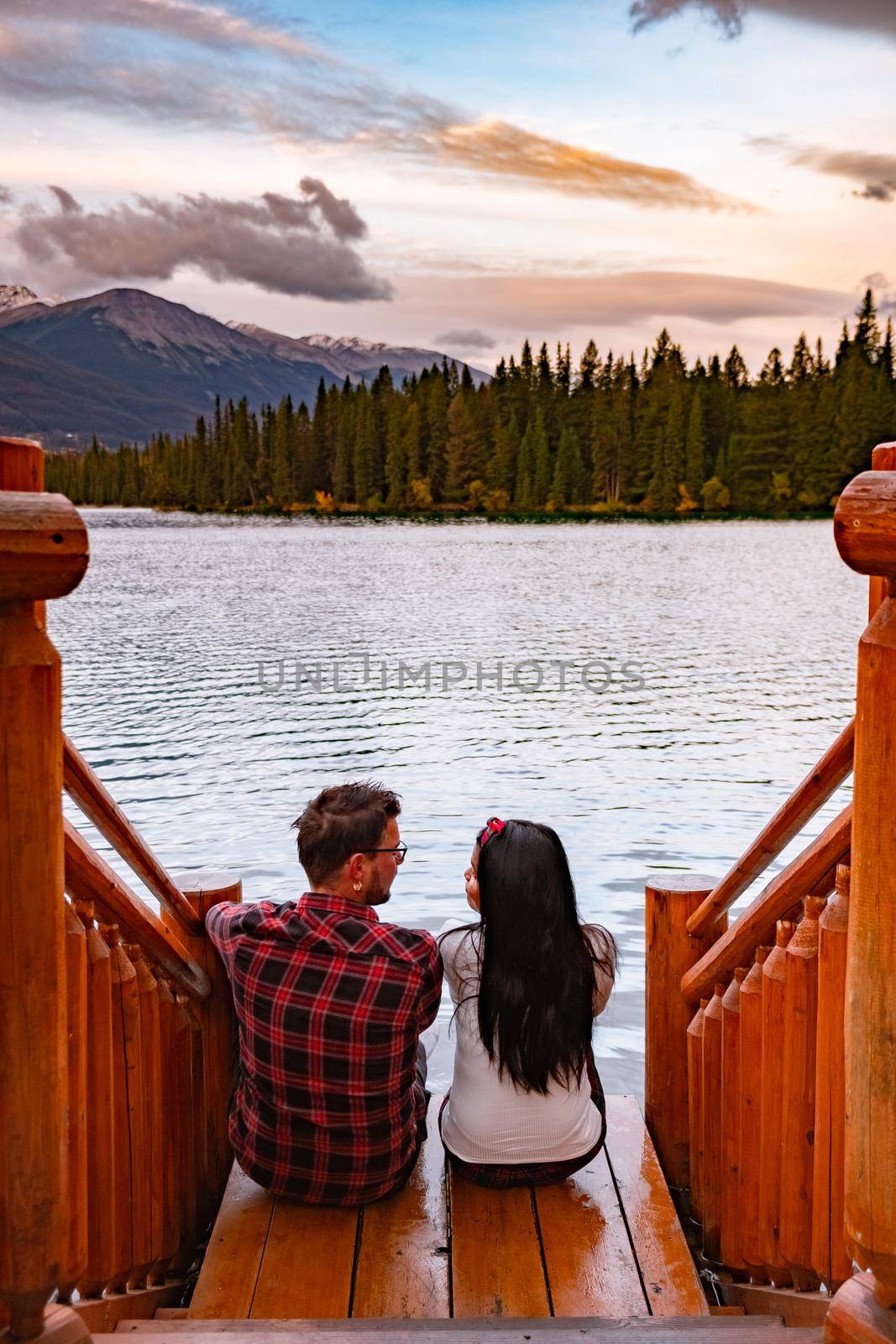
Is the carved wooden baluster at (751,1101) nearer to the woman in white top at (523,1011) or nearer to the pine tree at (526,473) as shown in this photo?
the woman in white top at (523,1011)

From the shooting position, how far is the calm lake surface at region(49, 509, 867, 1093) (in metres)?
9.07

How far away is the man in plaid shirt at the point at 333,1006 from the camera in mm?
2664

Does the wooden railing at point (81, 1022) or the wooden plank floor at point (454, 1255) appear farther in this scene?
the wooden plank floor at point (454, 1255)

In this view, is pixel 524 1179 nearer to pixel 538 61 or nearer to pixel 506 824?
pixel 506 824

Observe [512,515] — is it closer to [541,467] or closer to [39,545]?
[541,467]

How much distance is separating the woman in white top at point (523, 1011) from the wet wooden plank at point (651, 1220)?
0.67 ft

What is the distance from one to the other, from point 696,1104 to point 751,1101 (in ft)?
1.78

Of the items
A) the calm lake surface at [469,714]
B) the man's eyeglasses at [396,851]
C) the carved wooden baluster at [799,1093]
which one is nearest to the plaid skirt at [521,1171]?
the carved wooden baluster at [799,1093]

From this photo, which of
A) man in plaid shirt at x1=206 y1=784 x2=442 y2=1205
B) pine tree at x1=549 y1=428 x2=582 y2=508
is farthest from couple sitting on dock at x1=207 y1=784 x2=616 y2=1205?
pine tree at x1=549 y1=428 x2=582 y2=508

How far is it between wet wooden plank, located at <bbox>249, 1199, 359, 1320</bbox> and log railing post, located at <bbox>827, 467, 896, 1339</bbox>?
4.40ft

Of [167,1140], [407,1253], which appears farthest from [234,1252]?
[407,1253]

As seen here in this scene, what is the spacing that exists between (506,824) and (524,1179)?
98cm

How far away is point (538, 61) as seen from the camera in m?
72.3

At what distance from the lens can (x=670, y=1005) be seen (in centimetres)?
330
